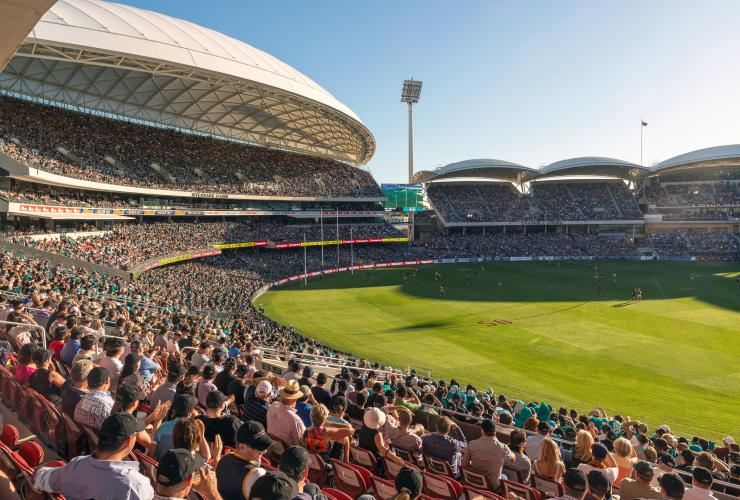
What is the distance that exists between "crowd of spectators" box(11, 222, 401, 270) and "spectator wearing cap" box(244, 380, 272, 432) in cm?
3201

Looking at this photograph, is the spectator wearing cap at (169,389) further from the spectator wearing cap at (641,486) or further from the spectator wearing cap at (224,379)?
the spectator wearing cap at (641,486)

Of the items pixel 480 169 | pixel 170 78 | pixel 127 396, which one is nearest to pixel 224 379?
pixel 127 396

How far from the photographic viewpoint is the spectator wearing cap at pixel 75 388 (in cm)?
565

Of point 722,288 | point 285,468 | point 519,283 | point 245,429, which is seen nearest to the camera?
point 285,468

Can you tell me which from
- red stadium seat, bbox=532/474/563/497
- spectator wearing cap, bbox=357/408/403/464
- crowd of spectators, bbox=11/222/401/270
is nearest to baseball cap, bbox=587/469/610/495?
red stadium seat, bbox=532/474/563/497

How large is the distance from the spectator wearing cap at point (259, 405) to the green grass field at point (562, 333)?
17086mm

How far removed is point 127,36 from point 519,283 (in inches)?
1805

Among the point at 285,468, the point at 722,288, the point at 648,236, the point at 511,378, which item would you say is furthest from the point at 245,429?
the point at 648,236

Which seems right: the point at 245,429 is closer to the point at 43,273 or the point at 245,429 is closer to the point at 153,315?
the point at 153,315

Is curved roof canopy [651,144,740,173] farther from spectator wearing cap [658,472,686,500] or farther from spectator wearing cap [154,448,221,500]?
spectator wearing cap [154,448,221,500]

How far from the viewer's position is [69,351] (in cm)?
881

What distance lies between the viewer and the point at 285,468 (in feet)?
12.6

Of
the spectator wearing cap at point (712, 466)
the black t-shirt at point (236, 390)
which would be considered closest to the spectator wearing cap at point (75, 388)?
the black t-shirt at point (236, 390)

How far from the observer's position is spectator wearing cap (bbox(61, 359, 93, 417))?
5.65 m
